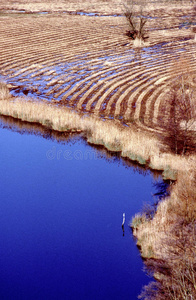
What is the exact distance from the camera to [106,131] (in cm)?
1695

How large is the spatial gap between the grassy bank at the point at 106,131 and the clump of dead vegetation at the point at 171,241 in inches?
84.6

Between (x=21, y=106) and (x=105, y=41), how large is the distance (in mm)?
18909

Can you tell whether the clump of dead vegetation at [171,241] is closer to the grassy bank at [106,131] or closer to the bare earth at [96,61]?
the grassy bank at [106,131]

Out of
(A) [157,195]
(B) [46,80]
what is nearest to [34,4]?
(B) [46,80]

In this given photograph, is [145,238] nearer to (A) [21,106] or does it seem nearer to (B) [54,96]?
(A) [21,106]

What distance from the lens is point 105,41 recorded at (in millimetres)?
36156

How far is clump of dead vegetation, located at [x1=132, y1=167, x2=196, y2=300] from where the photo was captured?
859 centimetres

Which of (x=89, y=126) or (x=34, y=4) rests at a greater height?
(x=34, y=4)

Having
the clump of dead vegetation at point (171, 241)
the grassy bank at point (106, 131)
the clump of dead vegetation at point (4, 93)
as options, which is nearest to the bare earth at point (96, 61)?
the clump of dead vegetation at point (4, 93)

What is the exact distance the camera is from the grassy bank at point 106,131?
14688 millimetres

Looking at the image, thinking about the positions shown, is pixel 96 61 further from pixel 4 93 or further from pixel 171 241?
pixel 171 241

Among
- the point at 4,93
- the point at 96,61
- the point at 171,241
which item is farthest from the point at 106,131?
the point at 96,61

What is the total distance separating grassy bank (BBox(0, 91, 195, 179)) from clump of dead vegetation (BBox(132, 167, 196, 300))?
2.15m

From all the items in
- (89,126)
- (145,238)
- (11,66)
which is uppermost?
(11,66)
